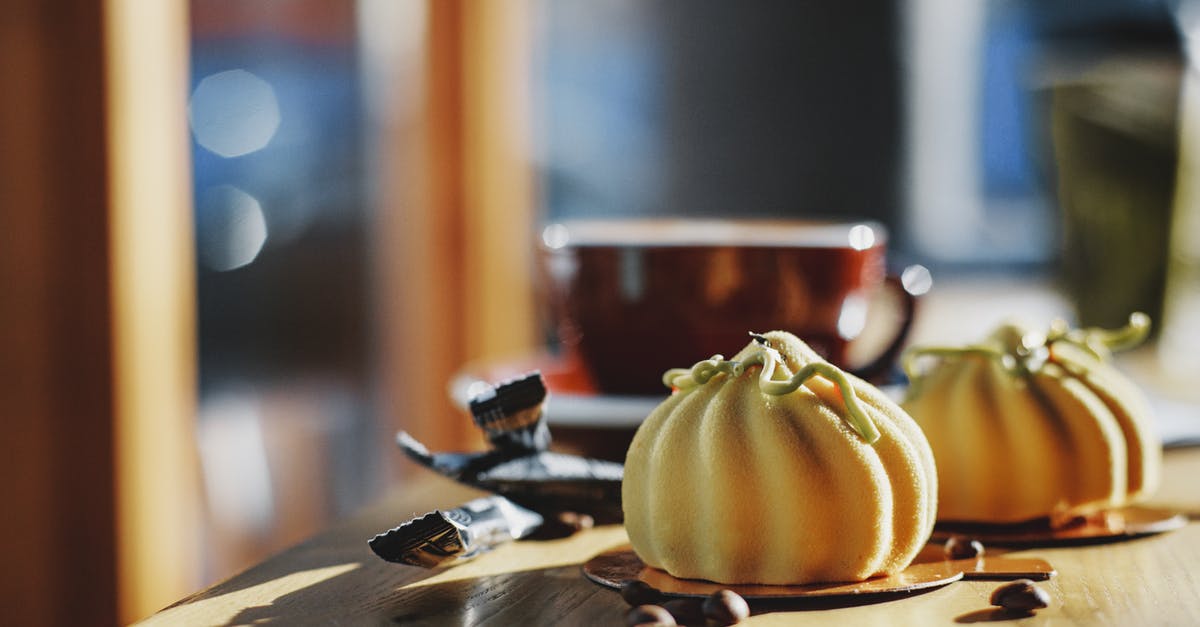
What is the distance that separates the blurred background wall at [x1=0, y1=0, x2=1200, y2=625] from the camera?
0.96 metres

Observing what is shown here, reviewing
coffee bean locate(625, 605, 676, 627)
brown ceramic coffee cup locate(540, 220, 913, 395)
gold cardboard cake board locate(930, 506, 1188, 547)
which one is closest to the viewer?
coffee bean locate(625, 605, 676, 627)

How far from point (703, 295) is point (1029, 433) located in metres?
0.21

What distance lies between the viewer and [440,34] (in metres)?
2.07

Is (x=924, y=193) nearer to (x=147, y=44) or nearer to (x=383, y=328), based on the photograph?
(x=383, y=328)

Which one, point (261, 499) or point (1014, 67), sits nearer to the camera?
point (261, 499)

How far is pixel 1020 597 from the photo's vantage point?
1.01 ft

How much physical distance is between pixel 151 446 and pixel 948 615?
911 mm

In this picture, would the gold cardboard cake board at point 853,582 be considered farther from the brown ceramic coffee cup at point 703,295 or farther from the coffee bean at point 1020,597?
the brown ceramic coffee cup at point 703,295

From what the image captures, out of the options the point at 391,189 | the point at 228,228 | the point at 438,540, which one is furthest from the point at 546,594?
the point at 391,189

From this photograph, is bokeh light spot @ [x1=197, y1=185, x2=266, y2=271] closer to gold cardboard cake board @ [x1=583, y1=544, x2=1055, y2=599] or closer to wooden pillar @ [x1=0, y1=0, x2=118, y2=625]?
wooden pillar @ [x1=0, y1=0, x2=118, y2=625]

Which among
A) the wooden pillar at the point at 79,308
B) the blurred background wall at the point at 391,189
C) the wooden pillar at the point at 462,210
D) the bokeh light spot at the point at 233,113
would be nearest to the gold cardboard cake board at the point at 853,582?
the blurred background wall at the point at 391,189

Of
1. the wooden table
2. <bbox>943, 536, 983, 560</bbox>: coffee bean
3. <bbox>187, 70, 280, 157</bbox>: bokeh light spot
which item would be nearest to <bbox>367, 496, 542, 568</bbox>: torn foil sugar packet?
the wooden table

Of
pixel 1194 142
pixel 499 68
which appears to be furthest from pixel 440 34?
pixel 1194 142

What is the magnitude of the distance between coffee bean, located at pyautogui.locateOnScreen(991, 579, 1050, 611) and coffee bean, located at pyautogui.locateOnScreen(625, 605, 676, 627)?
84 mm
